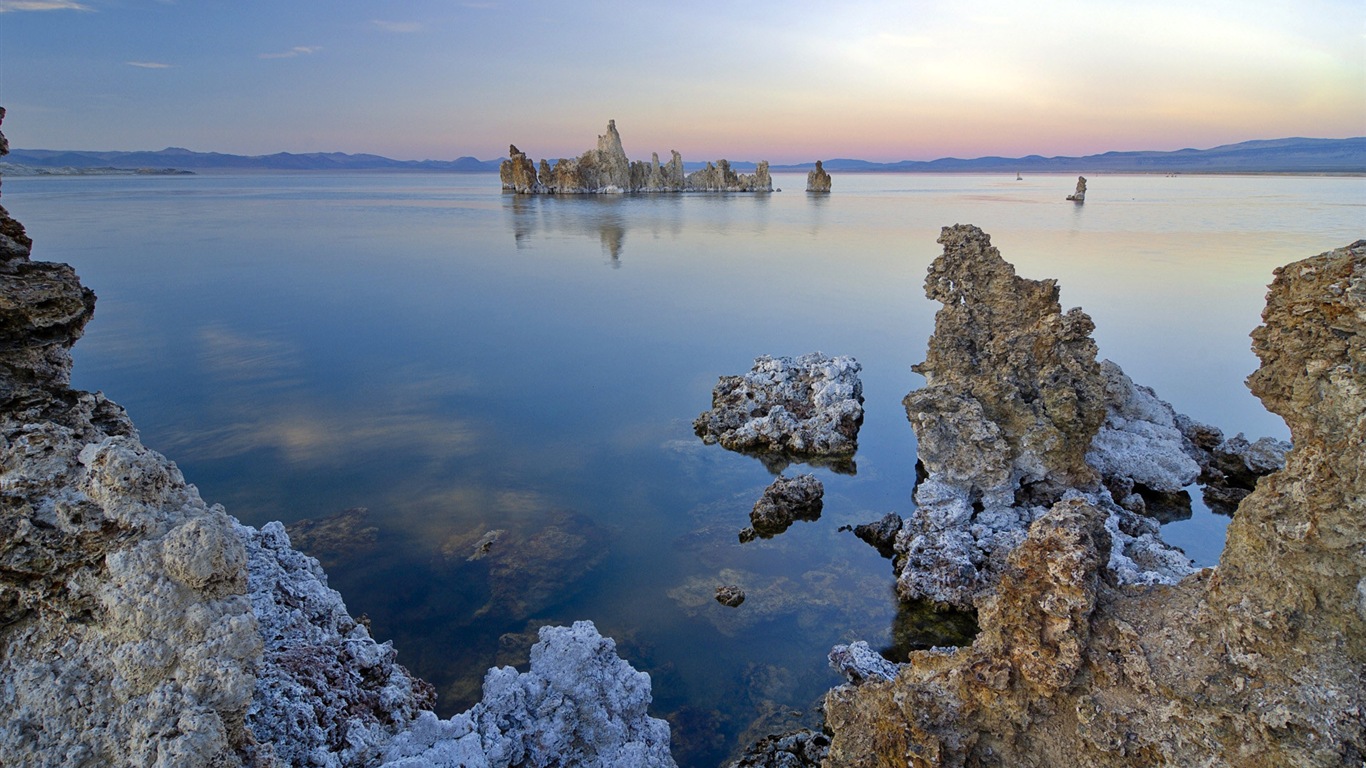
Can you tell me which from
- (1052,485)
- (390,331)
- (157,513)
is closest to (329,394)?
(390,331)

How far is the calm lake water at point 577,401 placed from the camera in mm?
8180

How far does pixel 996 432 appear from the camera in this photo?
30.7 ft

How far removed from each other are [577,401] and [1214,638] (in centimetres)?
1315

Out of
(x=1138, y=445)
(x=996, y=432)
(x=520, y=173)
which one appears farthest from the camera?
(x=520, y=173)

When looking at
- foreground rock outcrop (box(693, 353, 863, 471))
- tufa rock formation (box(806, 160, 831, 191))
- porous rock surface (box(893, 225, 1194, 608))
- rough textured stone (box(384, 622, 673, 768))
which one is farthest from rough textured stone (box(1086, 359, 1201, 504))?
tufa rock formation (box(806, 160, 831, 191))

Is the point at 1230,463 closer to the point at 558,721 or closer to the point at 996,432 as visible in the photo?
the point at 996,432

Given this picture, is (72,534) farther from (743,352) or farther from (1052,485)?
(743,352)

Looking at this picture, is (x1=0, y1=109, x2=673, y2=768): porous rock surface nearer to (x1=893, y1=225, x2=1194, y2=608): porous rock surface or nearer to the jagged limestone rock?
(x1=893, y1=225, x2=1194, y2=608): porous rock surface

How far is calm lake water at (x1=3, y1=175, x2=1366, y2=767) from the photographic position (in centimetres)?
818

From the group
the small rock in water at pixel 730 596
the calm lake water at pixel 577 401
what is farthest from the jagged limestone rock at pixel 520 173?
the small rock in water at pixel 730 596

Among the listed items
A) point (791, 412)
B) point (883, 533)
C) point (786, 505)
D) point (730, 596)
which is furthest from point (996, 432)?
point (791, 412)

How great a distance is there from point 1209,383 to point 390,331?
2227 cm

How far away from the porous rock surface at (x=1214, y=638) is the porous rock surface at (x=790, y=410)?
795 cm

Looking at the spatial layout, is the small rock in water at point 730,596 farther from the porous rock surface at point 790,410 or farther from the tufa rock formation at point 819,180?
the tufa rock formation at point 819,180
